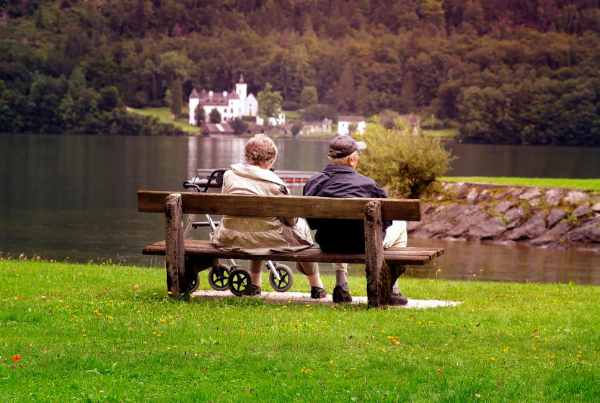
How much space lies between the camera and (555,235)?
26.4 meters

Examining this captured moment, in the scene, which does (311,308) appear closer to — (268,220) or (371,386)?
(268,220)

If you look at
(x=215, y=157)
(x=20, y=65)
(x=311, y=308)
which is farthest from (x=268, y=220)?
(x=20, y=65)

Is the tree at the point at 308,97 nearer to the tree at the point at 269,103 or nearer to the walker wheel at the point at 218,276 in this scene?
the tree at the point at 269,103

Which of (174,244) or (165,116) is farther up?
(165,116)

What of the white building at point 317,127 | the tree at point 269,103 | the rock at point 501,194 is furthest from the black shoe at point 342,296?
the tree at point 269,103

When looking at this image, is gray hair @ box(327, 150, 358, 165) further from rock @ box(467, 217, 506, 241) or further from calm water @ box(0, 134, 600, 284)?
rock @ box(467, 217, 506, 241)

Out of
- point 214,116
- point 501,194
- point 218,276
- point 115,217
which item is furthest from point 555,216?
point 214,116

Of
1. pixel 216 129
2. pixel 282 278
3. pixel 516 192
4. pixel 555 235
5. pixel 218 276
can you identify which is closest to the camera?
pixel 218 276

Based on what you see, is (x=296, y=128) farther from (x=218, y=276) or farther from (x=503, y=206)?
(x=218, y=276)

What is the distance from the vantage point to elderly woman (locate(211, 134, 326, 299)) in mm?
7223

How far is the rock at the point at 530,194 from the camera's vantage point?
2792 centimetres

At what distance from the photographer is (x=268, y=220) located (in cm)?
724

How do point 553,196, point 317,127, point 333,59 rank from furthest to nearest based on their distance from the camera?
point 333,59 → point 317,127 → point 553,196

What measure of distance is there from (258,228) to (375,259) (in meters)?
1.14
